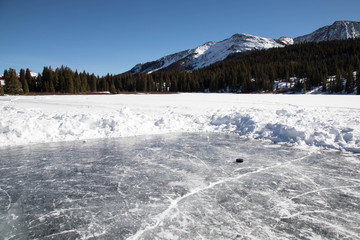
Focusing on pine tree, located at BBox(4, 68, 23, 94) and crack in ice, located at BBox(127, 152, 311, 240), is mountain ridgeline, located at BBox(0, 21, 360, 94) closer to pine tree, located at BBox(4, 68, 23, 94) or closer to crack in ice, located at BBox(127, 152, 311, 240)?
pine tree, located at BBox(4, 68, 23, 94)

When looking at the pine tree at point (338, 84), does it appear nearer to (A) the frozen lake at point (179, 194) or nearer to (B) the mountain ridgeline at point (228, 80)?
(B) the mountain ridgeline at point (228, 80)

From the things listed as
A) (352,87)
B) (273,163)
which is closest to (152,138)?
(273,163)

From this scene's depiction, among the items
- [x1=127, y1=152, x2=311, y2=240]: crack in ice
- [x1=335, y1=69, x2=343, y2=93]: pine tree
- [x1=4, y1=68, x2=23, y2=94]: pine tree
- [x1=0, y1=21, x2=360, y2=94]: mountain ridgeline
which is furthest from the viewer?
[x1=335, y1=69, x2=343, y2=93]: pine tree

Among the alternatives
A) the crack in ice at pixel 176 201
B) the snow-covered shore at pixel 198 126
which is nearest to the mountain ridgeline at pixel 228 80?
the snow-covered shore at pixel 198 126

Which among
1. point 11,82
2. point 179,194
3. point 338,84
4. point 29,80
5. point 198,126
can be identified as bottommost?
point 179,194

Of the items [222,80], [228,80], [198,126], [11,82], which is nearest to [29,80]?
[11,82]

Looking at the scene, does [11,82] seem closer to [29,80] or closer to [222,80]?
[29,80]

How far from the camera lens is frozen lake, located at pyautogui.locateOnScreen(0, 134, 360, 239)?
4.16 metres

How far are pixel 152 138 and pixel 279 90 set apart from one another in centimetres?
8897

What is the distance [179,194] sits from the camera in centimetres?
564

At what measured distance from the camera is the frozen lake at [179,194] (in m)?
4.16

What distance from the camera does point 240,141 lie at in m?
11.7

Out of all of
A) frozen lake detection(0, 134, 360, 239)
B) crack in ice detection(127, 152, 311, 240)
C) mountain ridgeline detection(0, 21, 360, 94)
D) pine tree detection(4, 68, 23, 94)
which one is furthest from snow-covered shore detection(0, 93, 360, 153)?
pine tree detection(4, 68, 23, 94)

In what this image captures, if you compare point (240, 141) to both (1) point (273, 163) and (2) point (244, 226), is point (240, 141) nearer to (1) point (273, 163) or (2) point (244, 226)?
(1) point (273, 163)
